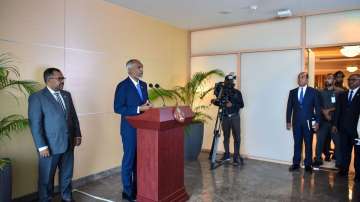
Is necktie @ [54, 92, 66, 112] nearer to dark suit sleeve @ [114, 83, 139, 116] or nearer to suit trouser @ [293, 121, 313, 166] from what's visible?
dark suit sleeve @ [114, 83, 139, 116]

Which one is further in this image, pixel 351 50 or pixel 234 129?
pixel 351 50

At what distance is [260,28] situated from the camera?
550 cm

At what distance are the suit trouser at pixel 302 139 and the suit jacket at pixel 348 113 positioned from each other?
1.59 feet

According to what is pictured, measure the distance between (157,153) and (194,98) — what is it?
337 cm

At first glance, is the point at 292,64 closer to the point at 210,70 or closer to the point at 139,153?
the point at 210,70

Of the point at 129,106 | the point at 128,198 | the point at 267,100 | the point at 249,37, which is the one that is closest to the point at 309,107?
the point at 267,100

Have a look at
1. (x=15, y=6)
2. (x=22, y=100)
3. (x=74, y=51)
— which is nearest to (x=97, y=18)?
(x=74, y=51)

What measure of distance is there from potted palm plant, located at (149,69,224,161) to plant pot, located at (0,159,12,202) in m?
2.77

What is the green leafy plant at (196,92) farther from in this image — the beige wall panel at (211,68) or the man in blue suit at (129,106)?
the man in blue suit at (129,106)

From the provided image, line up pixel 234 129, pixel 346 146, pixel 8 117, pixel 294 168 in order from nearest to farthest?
pixel 8 117 < pixel 346 146 < pixel 294 168 < pixel 234 129

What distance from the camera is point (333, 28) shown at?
15.7ft

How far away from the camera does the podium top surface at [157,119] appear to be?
287 centimetres

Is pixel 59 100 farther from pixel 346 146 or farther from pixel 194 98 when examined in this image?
pixel 346 146

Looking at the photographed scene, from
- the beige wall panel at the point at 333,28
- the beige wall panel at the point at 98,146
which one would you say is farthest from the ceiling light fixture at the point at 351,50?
the beige wall panel at the point at 98,146
